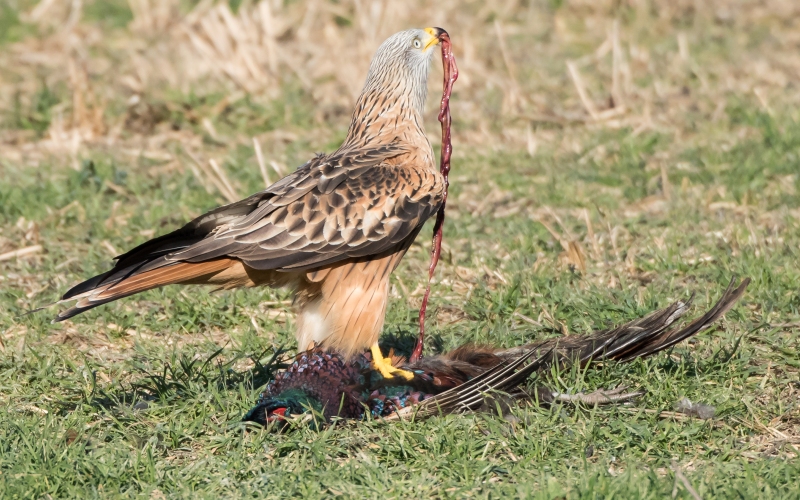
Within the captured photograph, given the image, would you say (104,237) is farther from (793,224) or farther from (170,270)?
(793,224)

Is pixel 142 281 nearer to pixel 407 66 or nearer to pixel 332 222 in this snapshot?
pixel 332 222

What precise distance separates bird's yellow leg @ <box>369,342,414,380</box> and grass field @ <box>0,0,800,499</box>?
28 cm

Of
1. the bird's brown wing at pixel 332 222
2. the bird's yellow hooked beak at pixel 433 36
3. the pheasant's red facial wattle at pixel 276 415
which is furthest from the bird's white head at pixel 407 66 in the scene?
the pheasant's red facial wattle at pixel 276 415

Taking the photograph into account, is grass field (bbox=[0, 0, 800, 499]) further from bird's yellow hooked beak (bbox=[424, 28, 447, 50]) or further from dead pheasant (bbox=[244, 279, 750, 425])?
bird's yellow hooked beak (bbox=[424, 28, 447, 50])

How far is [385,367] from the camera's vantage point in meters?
4.97

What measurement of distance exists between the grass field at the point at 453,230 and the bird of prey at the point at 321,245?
48cm

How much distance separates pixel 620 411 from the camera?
4.73m

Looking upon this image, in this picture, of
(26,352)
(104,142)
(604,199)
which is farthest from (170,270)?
(104,142)

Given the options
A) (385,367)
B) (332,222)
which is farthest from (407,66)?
(385,367)

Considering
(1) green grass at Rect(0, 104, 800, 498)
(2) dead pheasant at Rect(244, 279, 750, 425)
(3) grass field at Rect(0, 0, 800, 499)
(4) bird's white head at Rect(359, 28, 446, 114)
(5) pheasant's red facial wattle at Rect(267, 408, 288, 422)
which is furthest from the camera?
(4) bird's white head at Rect(359, 28, 446, 114)

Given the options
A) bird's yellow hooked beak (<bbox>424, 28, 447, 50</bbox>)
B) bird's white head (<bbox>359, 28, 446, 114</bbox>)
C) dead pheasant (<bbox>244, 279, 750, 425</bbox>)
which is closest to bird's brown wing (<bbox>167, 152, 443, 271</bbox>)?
dead pheasant (<bbox>244, 279, 750, 425</bbox>)

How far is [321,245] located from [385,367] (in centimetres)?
63

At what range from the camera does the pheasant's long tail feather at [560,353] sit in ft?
15.5

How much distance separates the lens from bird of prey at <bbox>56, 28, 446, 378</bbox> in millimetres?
4742
